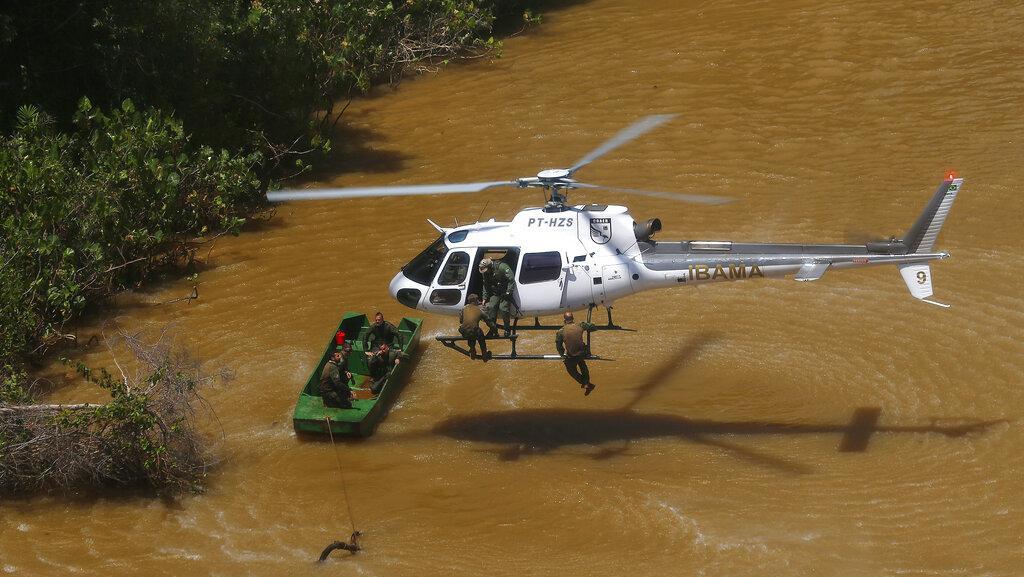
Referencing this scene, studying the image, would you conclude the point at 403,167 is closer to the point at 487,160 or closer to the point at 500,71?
the point at 487,160

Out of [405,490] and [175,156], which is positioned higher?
[175,156]

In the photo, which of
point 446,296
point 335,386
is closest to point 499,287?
point 446,296

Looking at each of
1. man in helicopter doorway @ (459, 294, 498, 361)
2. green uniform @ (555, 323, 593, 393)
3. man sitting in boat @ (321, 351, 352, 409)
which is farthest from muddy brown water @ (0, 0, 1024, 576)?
man in helicopter doorway @ (459, 294, 498, 361)

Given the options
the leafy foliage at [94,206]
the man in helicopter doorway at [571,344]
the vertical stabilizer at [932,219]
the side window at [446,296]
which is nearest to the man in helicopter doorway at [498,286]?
the side window at [446,296]

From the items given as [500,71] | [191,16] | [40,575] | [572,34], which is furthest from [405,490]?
[572,34]

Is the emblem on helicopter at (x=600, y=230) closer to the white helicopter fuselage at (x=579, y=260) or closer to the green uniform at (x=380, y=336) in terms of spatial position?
the white helicopter fuselage at (x=579, y=260)

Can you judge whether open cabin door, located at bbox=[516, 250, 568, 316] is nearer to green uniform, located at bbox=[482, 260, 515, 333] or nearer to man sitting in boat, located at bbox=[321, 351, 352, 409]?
green uniform, located at bbox=[482, 260, 515, 333]
